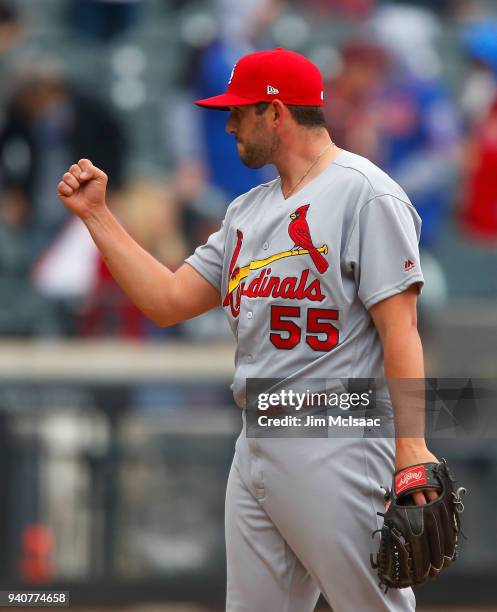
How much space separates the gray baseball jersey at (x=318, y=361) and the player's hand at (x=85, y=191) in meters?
0.36

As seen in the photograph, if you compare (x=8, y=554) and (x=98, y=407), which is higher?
(x=98, y=407)

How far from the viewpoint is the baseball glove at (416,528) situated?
234 cm

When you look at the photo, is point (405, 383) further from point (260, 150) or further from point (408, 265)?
point (260, 150)

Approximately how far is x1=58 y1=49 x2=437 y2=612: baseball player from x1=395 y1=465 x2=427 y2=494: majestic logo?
0.02m

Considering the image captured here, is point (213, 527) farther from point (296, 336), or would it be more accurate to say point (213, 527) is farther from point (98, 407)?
point (296, 336)

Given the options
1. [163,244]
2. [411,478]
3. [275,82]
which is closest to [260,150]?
[275,82]

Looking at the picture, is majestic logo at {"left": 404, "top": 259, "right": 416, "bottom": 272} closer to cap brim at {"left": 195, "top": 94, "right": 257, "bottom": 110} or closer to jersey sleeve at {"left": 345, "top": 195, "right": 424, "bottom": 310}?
jersey sleeve at {"left": 345, "top": 195, "right": 424, "bottom": 310}

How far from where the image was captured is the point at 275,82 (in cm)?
258

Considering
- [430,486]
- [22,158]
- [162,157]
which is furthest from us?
[162,157]

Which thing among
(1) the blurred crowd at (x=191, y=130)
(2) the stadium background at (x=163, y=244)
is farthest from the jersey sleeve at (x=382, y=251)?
(1) the blurred crowd at (x=191, y=130)

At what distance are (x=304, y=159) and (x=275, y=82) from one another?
0.18m

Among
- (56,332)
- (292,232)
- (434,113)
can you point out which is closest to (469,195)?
(434,113)

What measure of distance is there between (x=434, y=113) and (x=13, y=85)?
106 inches

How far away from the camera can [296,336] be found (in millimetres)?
2516
